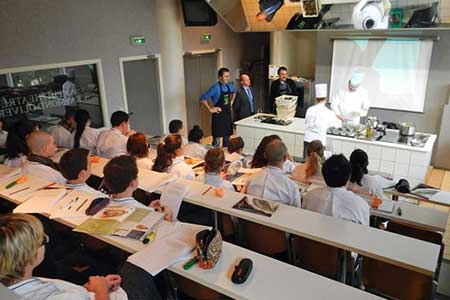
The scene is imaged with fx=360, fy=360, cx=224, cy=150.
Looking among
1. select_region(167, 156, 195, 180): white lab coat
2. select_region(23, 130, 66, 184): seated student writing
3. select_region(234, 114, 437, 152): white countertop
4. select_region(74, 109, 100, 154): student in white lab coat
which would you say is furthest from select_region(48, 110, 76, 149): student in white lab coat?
select_region(234, 114, 437, 152): white countertop

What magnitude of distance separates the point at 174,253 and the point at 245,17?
4453mm

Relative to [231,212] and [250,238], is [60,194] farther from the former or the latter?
[250,238]

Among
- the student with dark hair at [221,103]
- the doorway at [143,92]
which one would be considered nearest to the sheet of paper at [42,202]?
the doorway at [143,92]

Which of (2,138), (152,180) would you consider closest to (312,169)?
(152,180)

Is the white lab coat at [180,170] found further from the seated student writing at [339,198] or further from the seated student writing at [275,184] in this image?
the seated student writing at [339,198]

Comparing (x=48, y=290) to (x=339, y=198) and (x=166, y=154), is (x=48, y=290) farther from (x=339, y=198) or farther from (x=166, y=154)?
(x=166, y=154)

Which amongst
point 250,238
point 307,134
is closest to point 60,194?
point 250,238

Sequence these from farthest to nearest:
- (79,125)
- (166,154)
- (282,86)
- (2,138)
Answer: (282,86)
(79,125)
(2,138)
(166,154)

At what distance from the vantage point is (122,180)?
2.13 meters

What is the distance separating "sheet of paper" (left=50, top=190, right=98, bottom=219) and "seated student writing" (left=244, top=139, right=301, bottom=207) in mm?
1130

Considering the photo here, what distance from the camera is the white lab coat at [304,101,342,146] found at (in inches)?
186

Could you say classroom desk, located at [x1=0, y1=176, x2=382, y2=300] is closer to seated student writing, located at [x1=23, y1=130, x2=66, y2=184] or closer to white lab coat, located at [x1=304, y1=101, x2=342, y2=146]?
seated student writing, located at [x1=23, y1=130, x2=66, y2=184]

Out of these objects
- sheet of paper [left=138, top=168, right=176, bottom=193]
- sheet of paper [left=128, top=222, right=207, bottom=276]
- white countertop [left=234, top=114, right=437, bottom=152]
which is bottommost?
white countertop [left=234, top=114, right=437, bottom=152]

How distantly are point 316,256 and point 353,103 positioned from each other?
135 inches
